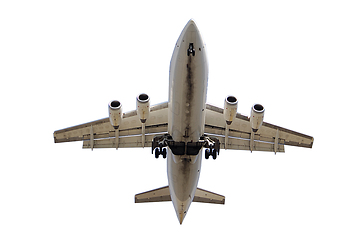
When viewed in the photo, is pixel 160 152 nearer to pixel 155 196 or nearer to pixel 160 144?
pixel 160 144

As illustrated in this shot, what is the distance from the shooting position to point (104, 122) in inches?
939

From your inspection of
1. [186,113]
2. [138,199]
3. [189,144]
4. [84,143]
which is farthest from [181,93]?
[138,199]

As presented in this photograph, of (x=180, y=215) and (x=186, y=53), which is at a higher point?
(x=186, y=53)

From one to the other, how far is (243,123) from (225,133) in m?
0.98

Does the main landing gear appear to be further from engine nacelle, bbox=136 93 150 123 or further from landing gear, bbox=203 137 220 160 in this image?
engine nacelle, bbox=136 93 150 123

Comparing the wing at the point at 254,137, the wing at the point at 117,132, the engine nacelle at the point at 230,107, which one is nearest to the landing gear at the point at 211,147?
the engine nacelle at the point at 230,107

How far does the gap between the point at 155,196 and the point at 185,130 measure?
656cm

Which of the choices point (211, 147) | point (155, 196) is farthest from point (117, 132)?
point (211, 147)

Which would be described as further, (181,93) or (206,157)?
(206,157)

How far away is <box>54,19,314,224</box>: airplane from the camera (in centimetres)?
1897

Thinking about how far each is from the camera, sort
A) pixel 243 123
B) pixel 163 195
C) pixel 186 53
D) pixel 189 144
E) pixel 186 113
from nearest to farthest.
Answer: pixel 186 53
pixel 186 113
pixel 189 144
pixel 243 123
pixel 163 195

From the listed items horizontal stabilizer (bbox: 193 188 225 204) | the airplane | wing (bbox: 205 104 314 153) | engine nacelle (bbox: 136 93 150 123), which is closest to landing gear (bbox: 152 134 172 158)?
the airplane

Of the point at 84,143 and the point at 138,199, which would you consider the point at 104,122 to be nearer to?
the point at 84,143

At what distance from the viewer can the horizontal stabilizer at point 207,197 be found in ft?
86.3
